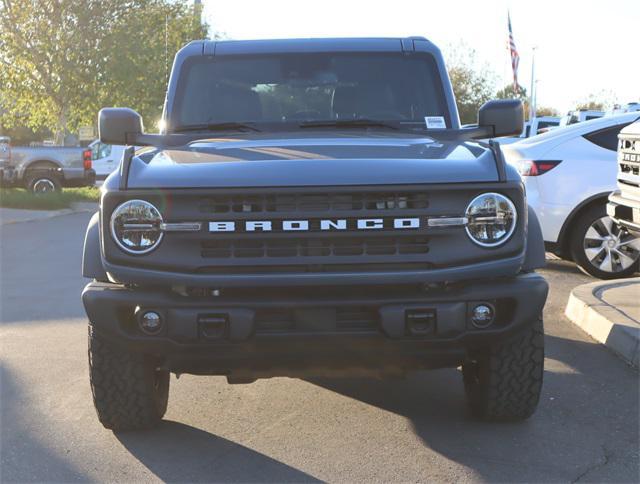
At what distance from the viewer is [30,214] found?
1917 cm

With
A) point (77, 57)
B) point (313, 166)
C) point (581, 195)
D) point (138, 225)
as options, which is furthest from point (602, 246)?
point (77, 57)

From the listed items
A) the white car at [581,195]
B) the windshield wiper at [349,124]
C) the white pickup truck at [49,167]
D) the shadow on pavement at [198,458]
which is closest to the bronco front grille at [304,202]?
the shadow on pavement at [198,458]

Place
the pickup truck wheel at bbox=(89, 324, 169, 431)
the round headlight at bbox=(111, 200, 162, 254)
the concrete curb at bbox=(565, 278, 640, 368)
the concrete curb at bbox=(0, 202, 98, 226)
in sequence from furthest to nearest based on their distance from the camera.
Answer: the concrete curb at bbox=(0, 202, 98, 226) → the concrete curb at bbox=(565, 278, 640, 368) → the pickup truck wheel at bbox=(89, 324, 169, 431) → the round headlight at bbox=(111, 200, 162, 254)

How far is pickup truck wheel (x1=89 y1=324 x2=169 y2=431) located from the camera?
4.45 metres

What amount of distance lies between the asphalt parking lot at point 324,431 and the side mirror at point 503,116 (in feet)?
4.85

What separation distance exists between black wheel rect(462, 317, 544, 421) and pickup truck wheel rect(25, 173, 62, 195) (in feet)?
66.9

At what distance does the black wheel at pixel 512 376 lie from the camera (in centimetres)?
447

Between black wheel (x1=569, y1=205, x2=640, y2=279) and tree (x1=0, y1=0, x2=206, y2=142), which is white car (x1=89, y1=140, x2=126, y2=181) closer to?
tree (x1=0, y1=0, x2=206, y2=142)

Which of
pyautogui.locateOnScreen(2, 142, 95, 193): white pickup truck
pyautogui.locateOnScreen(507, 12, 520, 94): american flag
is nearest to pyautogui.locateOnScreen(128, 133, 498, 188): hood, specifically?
pyautogui.locateOnScreen(2, 142, 95, 193): white pickup truck

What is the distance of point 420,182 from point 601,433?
1.64 m

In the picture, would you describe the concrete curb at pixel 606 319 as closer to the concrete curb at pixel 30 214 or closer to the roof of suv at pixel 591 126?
the roof of suv at pixel 591 126

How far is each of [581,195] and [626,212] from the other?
2.35m

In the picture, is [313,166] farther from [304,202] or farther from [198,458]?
[198,458]

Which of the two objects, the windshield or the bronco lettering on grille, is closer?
the bronco lettering on grille
